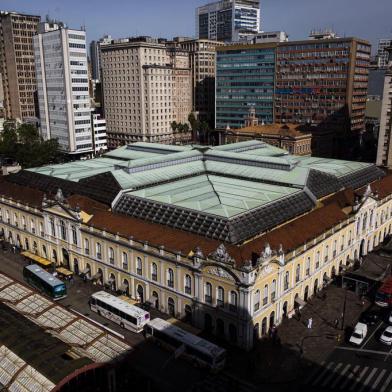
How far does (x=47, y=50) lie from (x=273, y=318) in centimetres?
16217

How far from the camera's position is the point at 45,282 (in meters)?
75.2

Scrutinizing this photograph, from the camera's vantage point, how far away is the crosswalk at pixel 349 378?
53875 mm

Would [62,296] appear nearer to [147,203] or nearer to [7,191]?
[147,203]

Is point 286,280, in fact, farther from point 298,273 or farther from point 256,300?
point 256,300

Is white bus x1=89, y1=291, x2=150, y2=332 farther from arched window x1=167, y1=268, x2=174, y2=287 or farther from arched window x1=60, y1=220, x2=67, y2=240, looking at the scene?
arched window x1=60, y1=220, x2=67, y2=240

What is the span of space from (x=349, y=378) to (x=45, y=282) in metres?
50.9

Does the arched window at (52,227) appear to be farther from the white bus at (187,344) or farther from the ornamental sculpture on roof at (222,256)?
the ornamental sculpture on roof at (222,256)

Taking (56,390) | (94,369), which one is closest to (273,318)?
(94,369)

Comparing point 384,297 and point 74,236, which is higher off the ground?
point 74,236

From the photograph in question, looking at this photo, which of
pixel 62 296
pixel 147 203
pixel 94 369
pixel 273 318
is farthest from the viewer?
pixel 147 203

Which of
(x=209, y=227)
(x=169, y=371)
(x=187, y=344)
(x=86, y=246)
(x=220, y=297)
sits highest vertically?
(x=209, y=227)

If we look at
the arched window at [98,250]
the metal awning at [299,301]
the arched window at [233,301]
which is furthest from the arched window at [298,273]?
the arched window at [98,250]

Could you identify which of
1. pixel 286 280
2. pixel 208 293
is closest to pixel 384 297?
pixel 286 280

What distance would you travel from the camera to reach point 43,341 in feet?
157
